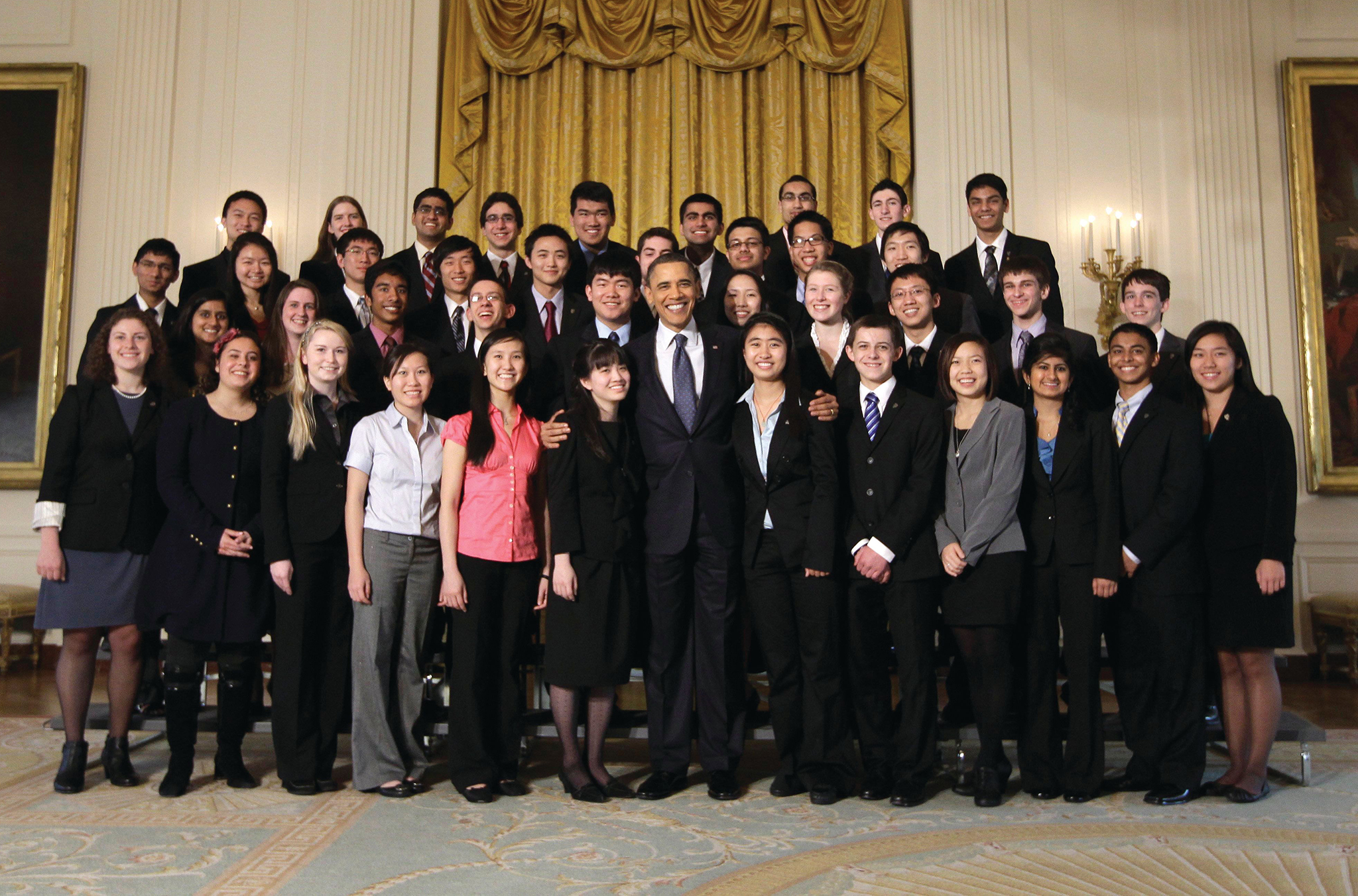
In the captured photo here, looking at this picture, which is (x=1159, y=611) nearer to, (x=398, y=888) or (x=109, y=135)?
(x=398, y=888)

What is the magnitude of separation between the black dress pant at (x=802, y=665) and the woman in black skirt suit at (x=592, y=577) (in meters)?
0.42

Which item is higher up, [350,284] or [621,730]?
[350,284]

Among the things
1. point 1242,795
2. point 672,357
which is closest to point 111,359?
point 672,357

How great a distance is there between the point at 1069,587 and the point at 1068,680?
29cm

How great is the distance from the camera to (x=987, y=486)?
138 inches

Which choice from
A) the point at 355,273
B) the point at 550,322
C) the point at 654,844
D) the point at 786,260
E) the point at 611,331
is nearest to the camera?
the point at 654,844

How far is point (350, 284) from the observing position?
4855 mm

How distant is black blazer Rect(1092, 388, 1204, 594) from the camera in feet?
11.5

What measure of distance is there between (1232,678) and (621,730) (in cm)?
200

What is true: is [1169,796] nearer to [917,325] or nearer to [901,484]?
[901,484]

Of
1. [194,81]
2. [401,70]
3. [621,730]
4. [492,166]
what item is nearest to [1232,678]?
[621,730]

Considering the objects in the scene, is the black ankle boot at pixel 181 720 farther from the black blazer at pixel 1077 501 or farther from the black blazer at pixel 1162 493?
the black blazer at pixel 1162 493

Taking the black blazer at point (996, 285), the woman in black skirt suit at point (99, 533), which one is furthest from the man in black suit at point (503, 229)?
the black blazer at point (996, 285)

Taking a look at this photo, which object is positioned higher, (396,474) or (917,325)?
(917,325)
